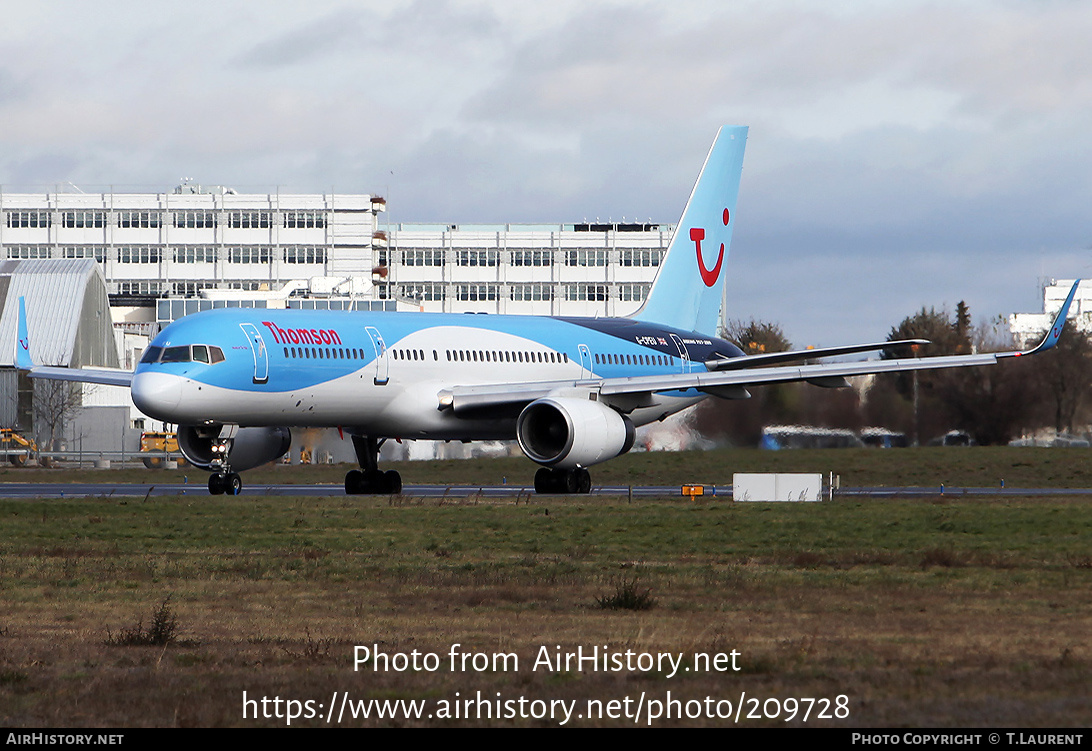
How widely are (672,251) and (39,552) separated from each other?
31.9 m

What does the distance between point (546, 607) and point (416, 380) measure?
79.7 ft

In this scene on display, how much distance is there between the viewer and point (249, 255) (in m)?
157

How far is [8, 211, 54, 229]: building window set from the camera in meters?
158

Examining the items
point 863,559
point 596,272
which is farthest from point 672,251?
point 596,272

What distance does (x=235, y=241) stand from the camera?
15650 centimetres

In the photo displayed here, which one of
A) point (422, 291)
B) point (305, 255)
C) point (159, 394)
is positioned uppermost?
point (305, 255)

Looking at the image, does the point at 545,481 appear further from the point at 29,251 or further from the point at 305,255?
the point at 29,251

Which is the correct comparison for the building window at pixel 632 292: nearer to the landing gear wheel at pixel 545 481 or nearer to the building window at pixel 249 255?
the building window at pixel 249 255

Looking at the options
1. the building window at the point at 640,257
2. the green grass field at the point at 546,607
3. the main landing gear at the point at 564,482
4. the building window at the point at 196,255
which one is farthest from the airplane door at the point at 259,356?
the building window at the point at 196,255

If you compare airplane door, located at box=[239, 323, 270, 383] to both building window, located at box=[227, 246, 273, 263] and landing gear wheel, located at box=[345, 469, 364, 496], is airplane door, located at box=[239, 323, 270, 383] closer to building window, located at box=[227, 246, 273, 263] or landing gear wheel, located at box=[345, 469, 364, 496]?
landing gear wheel, located at box=[345, 469, 364, 496]

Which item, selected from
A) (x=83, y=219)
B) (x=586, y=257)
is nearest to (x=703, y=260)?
(x=586, y=257)

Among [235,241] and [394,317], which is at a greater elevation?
[235,241]
